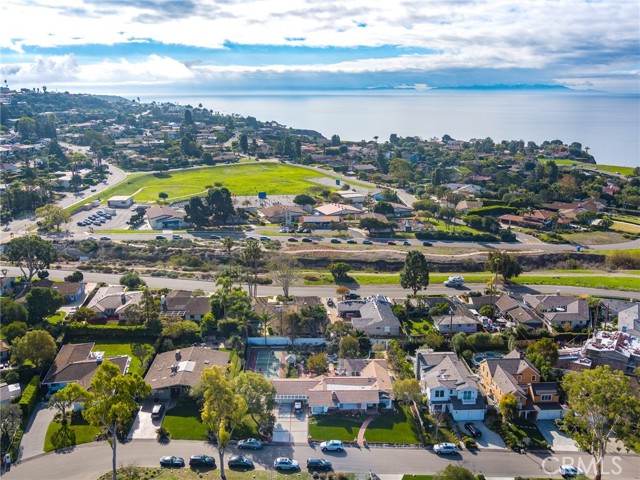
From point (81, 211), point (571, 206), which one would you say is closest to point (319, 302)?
point (81, 211)

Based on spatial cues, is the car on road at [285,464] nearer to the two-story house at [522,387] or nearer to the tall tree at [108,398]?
the tall tree at [108,398]

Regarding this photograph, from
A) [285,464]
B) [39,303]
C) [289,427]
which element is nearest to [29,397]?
[39,303]

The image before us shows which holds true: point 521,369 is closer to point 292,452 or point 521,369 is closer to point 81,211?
point 292,452

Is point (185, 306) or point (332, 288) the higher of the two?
point (185, 306)

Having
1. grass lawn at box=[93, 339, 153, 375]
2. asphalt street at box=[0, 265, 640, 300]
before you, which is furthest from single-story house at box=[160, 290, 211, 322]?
asphalt street at box=[0, 265, 640, 300]

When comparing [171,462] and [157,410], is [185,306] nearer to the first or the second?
[157,410]

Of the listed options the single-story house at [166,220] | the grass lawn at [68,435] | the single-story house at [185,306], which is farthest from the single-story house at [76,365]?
the single-story house at [166,220]
